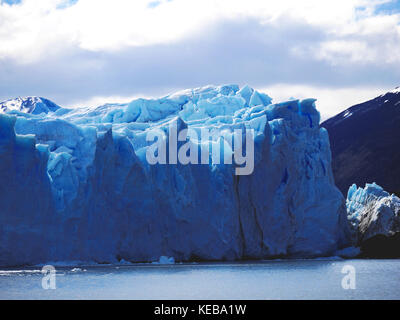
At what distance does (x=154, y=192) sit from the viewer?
29.2m

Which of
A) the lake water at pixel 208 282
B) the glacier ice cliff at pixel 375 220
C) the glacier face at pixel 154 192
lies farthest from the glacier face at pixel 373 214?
the lake water at pixel 208 282

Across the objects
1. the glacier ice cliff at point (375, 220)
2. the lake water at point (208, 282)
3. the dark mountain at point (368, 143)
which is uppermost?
the dark mountain at point (368, 143)

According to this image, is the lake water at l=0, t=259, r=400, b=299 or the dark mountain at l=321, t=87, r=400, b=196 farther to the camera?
the dark mountain at l=321, t=87, r=400, b=196

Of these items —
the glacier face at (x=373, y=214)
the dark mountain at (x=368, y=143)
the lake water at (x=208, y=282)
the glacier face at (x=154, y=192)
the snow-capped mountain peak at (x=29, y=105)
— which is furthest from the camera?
the dark mountain at (x=368, y=143)

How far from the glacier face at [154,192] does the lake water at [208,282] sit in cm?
96

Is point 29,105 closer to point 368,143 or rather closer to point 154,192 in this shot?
point 154,192

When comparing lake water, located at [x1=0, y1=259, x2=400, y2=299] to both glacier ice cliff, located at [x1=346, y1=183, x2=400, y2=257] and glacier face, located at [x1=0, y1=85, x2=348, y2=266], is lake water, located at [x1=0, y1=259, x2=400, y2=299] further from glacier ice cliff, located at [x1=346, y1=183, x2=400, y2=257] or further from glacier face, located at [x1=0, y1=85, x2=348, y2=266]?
glacier ice cliff, located at [x1=346, y1=183, x2=400, y2=257]

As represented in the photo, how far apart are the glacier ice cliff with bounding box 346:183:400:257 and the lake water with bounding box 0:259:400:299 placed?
3783mm

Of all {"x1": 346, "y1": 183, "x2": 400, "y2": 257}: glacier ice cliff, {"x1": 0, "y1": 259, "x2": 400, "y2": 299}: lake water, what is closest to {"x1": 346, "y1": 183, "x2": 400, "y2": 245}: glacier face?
{"x1": 346, "y1": 183, "x2": 400, "y2": 257}: glacier ice cliff

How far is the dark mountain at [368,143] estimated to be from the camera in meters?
60.6

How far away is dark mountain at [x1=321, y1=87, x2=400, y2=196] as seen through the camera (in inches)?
2385

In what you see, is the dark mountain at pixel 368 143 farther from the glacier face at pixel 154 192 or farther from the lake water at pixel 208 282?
the lake water at pixel 208 282

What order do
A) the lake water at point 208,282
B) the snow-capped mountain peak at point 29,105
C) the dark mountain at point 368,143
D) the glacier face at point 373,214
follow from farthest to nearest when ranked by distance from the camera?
the dark mountain at point 368,143, the snow-capped mountain peak at point 29,105, the glacier face at point 373,214, the lake water at point 208,282
